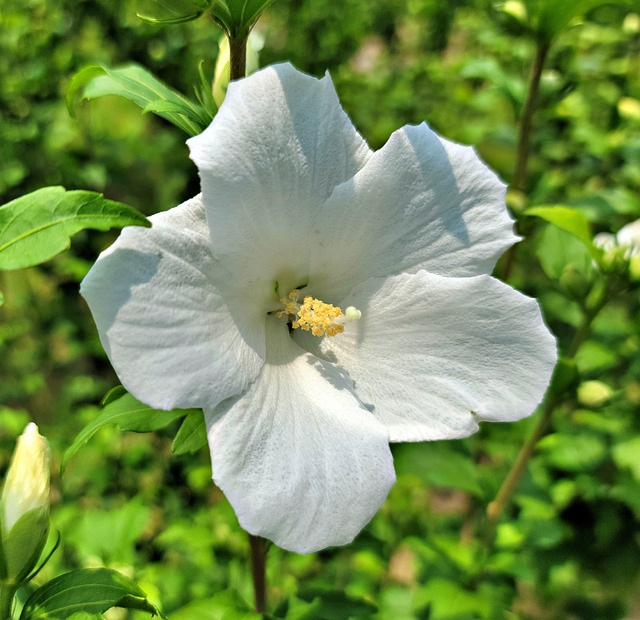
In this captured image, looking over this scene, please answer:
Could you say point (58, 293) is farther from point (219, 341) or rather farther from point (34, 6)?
point (219, 341)

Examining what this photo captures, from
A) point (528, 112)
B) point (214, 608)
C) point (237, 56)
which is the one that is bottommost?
point (214, 608)

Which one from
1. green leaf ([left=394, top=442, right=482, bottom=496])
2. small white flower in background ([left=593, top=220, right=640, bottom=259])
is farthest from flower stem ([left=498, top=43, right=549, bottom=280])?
green leaf ([left=394, top=442, right=482, bottom=496])

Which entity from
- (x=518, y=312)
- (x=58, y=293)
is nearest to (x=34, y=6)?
(x=58, y=293)

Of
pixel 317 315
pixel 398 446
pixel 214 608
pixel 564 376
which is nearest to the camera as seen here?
pixel 317 315

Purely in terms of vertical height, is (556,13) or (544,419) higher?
(556,13)

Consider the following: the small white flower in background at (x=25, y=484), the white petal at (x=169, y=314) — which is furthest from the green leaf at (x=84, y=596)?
the white petal at (x=169, y=314)

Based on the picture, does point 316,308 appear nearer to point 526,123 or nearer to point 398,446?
point 398,446

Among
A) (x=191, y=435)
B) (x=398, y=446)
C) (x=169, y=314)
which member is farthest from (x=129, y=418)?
(x=398, y=446)
